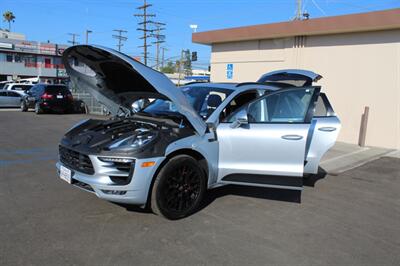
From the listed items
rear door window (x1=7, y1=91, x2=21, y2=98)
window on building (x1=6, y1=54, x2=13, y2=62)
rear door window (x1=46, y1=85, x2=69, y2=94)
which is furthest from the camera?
window on building (x1=6, y1=54, x2=13, y2=62)

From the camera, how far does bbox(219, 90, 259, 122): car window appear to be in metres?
5.32

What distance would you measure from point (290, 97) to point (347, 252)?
7.89 ft

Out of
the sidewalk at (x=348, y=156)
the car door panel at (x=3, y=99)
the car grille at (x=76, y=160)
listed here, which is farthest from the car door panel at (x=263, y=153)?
the car door panel at (x=3, y=99)

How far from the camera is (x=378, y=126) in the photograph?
1171cm

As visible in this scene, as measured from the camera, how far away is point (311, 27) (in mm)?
12805

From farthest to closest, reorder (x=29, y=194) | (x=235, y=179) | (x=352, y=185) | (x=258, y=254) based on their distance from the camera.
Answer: (x=352, y=185) < (x=29, y=194) < (x=235, y=179) < (x=258, y=254)

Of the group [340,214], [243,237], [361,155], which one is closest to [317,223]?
[340,214]

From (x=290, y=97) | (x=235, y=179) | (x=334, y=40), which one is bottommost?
(x=235, y=179)

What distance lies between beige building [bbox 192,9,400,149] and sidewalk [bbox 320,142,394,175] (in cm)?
81

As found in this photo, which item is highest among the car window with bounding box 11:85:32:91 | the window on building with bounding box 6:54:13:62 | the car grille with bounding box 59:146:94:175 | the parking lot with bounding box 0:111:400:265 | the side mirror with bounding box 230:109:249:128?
the window on building with bounding box 6:54:13:62

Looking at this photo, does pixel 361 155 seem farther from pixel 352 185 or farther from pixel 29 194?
pixel 29 194

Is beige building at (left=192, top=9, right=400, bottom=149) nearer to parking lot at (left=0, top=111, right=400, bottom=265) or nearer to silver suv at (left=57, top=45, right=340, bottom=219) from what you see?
parking lot at (left=0, top=111, right=400, bottom=265)

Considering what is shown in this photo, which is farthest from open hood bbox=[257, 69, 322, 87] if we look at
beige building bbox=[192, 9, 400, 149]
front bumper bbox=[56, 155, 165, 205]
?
front bumper bbox=[56, 155, 165, 205]

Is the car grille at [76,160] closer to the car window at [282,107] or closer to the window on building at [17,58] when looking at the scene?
the car window at [282,107]
